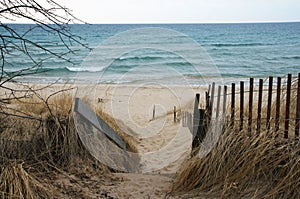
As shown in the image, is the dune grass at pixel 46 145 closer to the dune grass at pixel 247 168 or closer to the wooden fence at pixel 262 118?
Result: the dune grass at pixel 247 168

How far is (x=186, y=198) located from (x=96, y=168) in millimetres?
1299

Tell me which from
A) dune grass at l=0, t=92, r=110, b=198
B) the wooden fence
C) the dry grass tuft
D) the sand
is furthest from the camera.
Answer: dune grass at l=0, t=92, r=110, b=198

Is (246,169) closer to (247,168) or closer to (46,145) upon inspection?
(247,168)

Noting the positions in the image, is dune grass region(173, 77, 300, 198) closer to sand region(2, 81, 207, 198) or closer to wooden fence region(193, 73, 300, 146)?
wooden fence region(193, 73, 300, 146)

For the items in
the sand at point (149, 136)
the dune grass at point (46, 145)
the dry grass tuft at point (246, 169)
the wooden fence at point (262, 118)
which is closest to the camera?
the dry grass tuft at point (246, 169)

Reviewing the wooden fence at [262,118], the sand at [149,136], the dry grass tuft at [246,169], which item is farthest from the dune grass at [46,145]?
the wooden fence at [262,118]

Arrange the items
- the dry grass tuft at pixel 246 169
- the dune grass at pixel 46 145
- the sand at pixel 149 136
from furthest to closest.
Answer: the dune grass at pixel 46 145
the sand at pixel 149 136
the dry grass tuft at pixel 246 169

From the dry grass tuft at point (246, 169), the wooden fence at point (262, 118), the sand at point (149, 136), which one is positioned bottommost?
the sand at point (149, 136)

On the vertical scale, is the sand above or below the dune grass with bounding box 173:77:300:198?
below

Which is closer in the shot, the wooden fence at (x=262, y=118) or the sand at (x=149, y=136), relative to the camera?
the wooden fence at (x=262, y=118)

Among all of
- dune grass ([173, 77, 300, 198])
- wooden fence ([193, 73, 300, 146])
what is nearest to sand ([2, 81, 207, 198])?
dune grass ([173, 77, 300, 198])

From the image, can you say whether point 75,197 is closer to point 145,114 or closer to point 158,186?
point 158,186

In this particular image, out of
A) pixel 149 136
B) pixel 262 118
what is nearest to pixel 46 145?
pixel 262 118

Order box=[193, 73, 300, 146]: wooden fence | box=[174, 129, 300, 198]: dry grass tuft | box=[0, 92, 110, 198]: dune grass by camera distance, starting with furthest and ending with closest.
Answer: box=[0, 92, 110, 198]: dune grass → box=[193, 73, 300, 146]: wooden fence → box=[174, 129, 300, 198]: dry grass tuft
